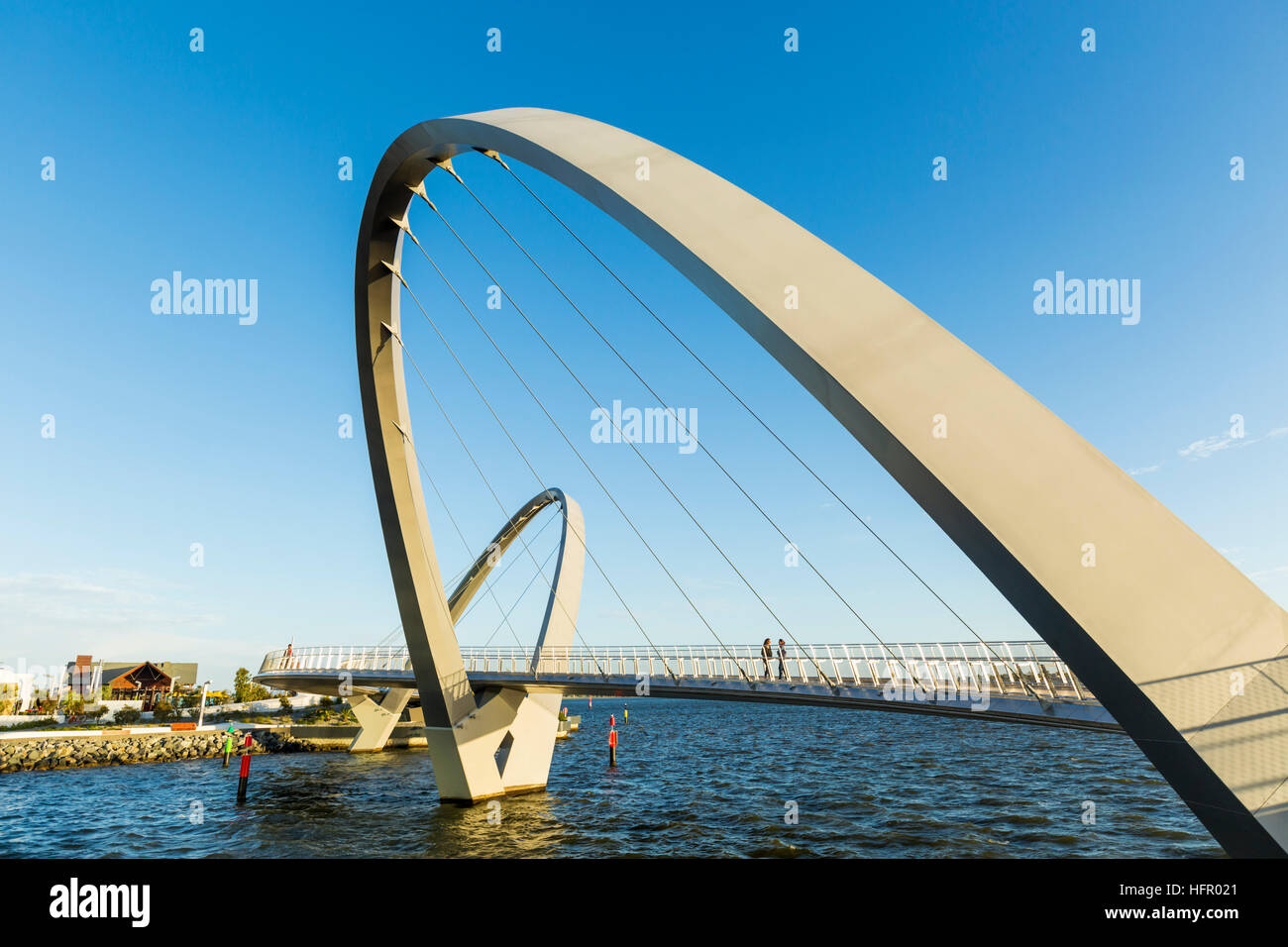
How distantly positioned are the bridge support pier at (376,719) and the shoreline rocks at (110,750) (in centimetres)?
434

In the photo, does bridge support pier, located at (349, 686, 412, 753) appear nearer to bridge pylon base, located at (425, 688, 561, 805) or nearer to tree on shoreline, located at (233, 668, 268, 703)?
bridge pylon base, located at (425, 688, 561, 805)

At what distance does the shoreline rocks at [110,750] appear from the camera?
94.3ft

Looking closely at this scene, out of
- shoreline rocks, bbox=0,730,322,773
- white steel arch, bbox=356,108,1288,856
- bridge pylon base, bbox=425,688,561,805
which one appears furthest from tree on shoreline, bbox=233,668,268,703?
white steel arch, bbox=356,108,1288,856

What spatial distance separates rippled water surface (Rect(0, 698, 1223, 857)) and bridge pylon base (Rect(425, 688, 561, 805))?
730mm

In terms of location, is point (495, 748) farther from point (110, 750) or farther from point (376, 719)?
point (110, 750)

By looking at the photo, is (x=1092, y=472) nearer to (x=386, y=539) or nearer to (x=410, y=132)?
(x=410, y=132)

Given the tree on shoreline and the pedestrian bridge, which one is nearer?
the pedestrian bridge

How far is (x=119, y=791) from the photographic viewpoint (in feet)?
78.0

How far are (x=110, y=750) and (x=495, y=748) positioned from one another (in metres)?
23.6

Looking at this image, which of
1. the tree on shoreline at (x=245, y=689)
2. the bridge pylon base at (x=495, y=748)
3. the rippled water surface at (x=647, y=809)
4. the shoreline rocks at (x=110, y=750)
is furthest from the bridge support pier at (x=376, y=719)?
the tree on shoreline at (x=245, y=689)

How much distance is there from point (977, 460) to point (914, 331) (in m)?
Answer: 1.59

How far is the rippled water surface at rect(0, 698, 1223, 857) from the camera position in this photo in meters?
15.2

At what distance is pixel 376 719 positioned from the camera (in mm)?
40062
